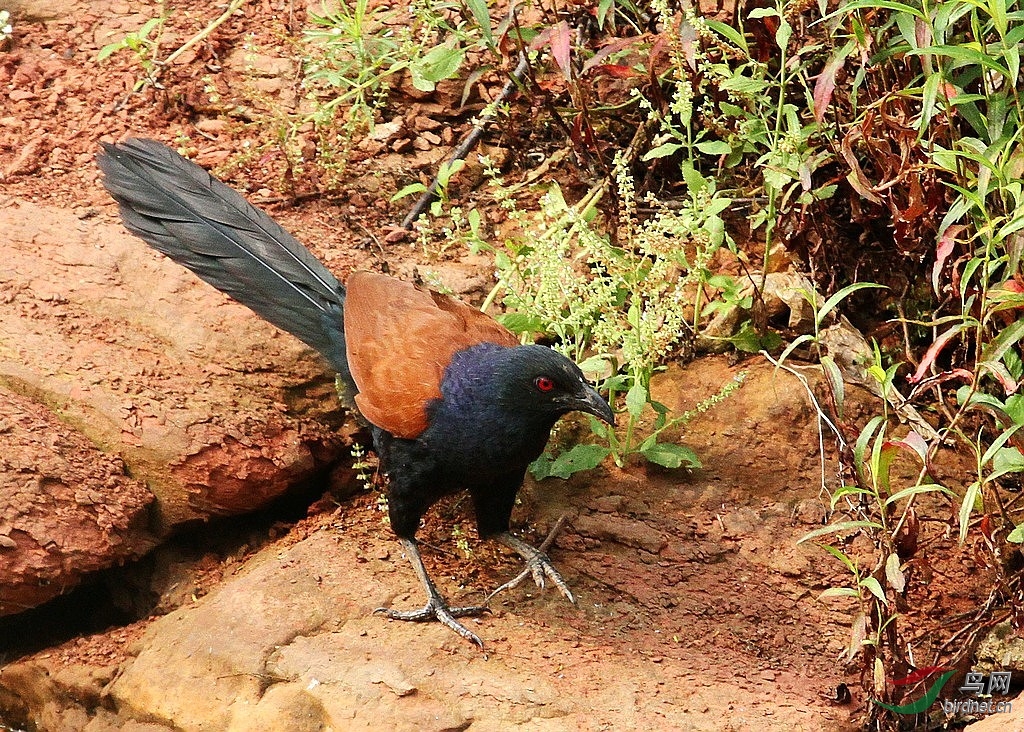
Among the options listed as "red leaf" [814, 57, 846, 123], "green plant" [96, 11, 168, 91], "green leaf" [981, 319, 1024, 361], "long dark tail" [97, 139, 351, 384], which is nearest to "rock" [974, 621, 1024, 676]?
"green leaf" [981, 319, 1024, 361]

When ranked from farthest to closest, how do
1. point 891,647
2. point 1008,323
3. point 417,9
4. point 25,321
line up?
point 417,9, point 25,321, point 1008,323, point 891,647

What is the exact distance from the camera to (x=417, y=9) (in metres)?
4.77

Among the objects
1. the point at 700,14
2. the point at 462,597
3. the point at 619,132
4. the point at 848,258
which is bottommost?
the point at 462,597

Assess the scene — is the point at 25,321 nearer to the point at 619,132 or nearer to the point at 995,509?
the point at 619,132

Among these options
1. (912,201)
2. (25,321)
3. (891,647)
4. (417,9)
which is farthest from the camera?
(417,9)

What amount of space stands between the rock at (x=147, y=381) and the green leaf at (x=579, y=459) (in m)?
0.92

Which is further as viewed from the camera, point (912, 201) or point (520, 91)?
point (520, 91)

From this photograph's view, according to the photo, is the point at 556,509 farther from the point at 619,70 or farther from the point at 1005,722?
the point at 1005,722

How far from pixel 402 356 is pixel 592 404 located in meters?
0.71

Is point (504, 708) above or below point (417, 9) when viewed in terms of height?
below

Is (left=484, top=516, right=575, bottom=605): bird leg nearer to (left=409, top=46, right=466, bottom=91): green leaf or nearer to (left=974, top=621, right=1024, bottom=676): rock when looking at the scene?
(left=974, top=621, right=1024, bottom=676): rock

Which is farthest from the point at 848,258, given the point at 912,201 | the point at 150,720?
the point at 150,720

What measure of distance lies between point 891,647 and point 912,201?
4.78ft

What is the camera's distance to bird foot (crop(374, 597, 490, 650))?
375 centimetres
